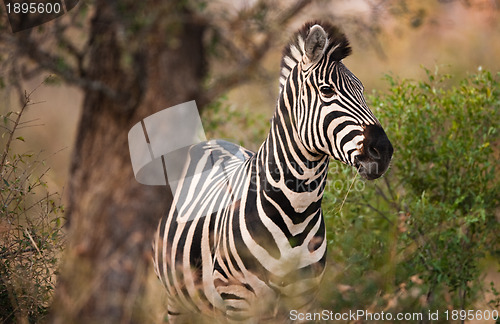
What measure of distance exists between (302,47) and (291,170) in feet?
2.43

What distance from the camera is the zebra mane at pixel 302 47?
3.58 metres

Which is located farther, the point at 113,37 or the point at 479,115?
the point at 113,37

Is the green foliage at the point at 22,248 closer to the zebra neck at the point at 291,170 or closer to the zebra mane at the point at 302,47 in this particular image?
the zebra neck at the point at 291,170

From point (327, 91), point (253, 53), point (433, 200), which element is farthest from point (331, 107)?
point (253, 53)

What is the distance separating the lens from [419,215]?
200 inches

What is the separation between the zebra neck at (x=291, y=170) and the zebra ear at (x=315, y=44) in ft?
1.17

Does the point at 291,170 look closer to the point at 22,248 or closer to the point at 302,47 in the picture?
the point at 302,47

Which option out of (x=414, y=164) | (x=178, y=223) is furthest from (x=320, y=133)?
(x=414, y=164)

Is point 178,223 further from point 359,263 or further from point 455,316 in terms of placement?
point 455,316

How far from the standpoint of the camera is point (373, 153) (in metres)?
3.22

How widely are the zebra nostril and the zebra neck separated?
17.1 inches

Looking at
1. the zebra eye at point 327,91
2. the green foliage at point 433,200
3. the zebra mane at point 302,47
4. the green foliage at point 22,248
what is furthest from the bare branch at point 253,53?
the green foliage at point 22,248

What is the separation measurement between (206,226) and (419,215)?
1.89 m

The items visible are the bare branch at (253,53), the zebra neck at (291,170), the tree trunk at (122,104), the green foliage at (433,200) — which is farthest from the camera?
the tree trunk at (122,104)
